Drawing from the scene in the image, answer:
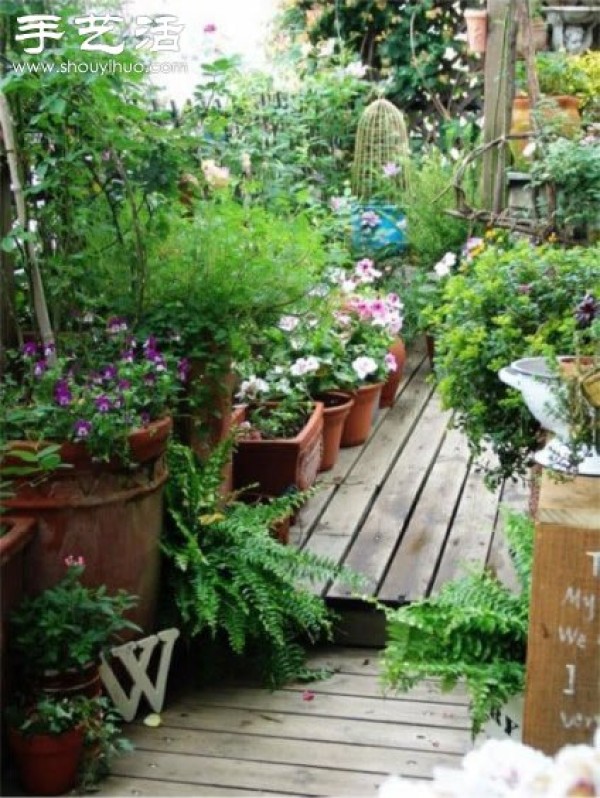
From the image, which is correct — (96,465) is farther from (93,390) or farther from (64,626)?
(64,626)

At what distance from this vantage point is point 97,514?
8.96ft

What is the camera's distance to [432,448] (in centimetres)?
468

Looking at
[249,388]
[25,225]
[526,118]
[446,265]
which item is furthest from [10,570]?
[526,118]

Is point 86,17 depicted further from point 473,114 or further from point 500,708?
point 473,114

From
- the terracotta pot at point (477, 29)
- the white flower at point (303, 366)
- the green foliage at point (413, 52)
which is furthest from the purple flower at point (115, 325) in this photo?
the green foliage at point (413, 52)

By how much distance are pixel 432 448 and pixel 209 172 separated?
133cm

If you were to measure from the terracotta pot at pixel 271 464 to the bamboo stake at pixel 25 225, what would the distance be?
0.94 metres

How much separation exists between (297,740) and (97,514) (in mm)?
661

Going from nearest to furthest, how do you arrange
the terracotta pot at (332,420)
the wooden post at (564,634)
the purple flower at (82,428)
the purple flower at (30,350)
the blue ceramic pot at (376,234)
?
1. the wooden post at (564,634)
2. the purple flower at (82,428)
3. the purple flower at (30,350)
4. the terracotta pot at (332,420)
5. the blue ceramic pot at (376,234)

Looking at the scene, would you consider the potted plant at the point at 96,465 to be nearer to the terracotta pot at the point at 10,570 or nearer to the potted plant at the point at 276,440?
the terracotta pot at the point at 10,570

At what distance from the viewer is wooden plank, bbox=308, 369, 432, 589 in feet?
12.3

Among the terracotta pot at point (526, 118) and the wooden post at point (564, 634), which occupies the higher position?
the terracotta pot at point (526, 118)

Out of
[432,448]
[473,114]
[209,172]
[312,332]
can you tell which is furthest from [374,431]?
[473,114]

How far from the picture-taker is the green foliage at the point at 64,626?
2.58 m
